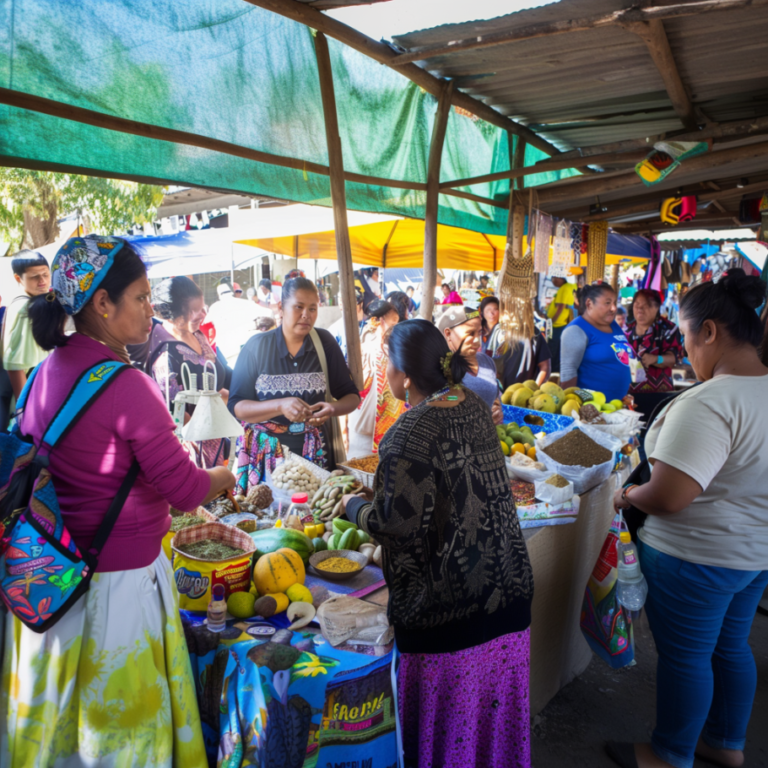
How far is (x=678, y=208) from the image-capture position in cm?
722

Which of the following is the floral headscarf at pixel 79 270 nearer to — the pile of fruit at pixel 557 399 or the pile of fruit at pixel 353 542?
the pile of fruit at pixel 353 542

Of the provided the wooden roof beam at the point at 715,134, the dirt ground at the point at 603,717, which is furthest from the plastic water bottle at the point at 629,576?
the wooden roof beam at the point at 715,134

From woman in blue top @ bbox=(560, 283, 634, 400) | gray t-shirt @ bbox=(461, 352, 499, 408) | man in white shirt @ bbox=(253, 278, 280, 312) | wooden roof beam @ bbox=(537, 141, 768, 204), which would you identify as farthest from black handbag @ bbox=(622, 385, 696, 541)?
man in white shirt @ bbox=(253, 278, 280, 312)

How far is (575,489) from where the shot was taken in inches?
119

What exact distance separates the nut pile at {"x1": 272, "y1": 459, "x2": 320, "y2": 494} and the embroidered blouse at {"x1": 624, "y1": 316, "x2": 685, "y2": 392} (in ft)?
14.5

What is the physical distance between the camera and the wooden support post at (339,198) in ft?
11.5

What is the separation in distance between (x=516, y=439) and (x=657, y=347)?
3121 millimetres

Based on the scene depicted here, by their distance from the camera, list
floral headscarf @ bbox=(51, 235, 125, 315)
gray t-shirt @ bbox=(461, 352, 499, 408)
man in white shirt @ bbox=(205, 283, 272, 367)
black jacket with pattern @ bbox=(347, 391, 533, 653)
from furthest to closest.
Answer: man in white shirt @ bbox=(205, 283, 272, 367) → gray t-shirt @ bbox=(461, 352, 499, 408) → black jacket with pattern @ bbox=(347, 391, 533, 653) → floral headscarf @ bbox=(51, 235, 125, 315)

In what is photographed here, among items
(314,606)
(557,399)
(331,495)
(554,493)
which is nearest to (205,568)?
(314,606)

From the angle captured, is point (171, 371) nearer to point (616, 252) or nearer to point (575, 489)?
point (575, 489)

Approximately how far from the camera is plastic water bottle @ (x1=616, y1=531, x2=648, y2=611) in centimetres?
228

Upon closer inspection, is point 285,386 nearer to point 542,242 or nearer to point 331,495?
point 331,495

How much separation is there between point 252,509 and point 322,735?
1.18 metres

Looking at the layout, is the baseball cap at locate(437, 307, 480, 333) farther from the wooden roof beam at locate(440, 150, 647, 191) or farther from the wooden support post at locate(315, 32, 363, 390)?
the wooden roof beam at locate(440, 150, 647, 191)
